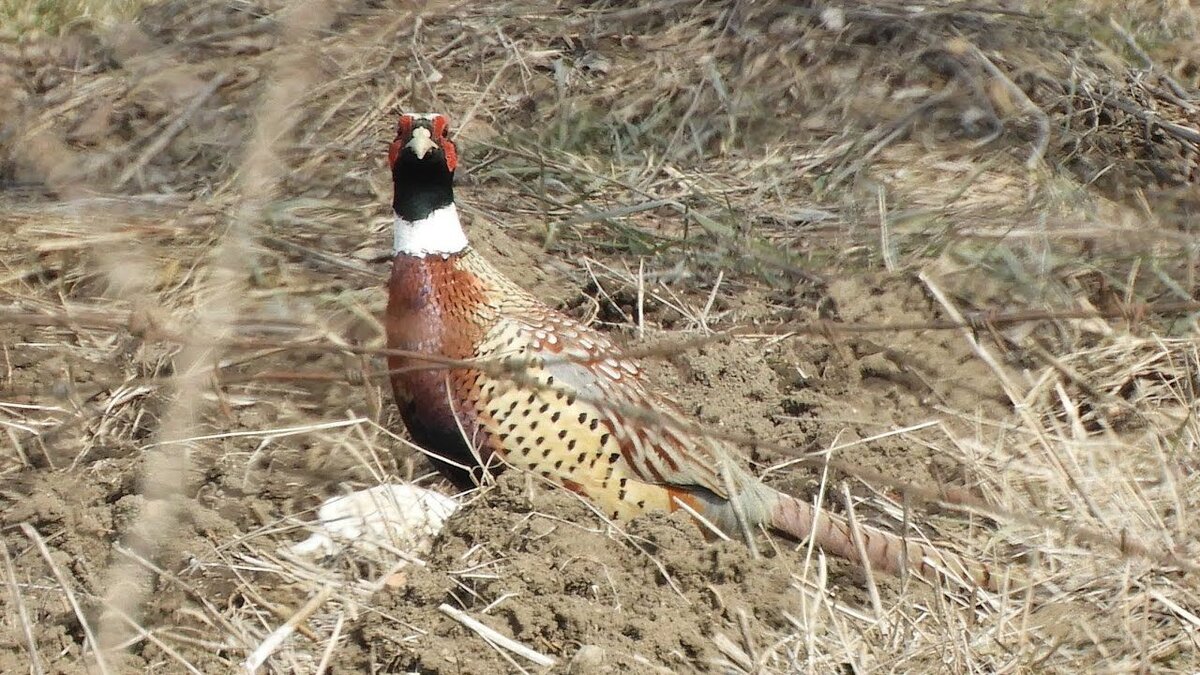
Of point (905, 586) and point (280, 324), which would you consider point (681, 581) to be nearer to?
point (905, 586)

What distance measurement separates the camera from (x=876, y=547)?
3.37 metres

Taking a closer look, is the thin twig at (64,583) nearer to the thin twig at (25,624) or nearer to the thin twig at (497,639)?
the thin twig at (25,624)

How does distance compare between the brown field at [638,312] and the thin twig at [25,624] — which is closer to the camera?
the thin twig at [25,624]

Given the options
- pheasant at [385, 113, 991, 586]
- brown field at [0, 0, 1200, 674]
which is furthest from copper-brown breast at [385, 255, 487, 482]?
brown field at [0, 0, 1200, 674]

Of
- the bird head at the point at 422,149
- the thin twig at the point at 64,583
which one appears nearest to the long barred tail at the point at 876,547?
the bird head at the point at 422,149

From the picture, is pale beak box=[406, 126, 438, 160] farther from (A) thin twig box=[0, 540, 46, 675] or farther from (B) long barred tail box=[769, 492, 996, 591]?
(A) thin twig box=[0, 540, 46, 675]

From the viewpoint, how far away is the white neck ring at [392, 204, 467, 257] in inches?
148

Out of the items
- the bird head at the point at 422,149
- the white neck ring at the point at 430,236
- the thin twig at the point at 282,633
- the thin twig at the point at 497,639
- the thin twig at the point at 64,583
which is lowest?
the thin twig at the point at 497,639

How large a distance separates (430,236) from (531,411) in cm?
54

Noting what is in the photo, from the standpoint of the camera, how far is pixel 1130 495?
3332mm

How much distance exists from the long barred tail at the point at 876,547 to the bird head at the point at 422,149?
1.19 metres

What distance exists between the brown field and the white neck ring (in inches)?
13.9

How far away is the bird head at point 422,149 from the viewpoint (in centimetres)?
367

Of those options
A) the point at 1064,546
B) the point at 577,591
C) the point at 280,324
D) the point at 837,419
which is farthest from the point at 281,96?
the point at 280,324
